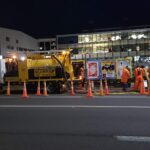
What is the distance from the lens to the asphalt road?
8.27 metres

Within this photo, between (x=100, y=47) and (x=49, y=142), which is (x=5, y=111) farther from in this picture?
(x=100, y=47)

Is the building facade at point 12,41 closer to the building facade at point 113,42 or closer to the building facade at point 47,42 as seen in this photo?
the building facade at point 113,42

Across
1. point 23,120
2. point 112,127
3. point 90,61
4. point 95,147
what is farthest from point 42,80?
point 95,147

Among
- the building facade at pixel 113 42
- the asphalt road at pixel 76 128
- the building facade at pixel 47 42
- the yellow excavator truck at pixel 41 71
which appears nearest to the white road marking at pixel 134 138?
the asphalt road at pixel 76 128

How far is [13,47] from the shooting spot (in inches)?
3196

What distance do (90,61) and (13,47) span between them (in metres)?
52.7

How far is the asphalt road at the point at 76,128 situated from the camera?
8266mm

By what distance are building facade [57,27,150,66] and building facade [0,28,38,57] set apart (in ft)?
35.1

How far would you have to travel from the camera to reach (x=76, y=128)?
1016 cm

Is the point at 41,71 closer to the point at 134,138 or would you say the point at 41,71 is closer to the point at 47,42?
the point at 134,138

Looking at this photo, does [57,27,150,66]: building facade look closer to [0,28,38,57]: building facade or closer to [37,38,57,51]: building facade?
[37,38,57,51]: building facade

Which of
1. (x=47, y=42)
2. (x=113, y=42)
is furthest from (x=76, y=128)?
(x=47, y=42)

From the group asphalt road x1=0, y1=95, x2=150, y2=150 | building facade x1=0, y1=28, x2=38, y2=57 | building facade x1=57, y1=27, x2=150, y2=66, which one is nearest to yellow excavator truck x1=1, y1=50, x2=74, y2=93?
asphalt road x1=0, y1=95, x2=150, y2=150

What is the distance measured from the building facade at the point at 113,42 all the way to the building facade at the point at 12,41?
421 inches
